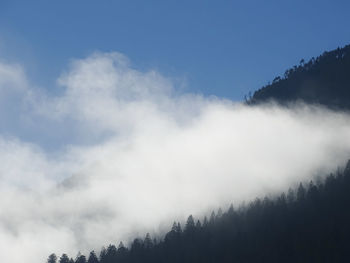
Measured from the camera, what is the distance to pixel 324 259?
13062cm

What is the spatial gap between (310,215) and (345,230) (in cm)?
1483

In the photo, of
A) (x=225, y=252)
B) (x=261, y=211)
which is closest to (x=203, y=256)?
(x=225, y=252)

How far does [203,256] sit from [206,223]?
2739 cm

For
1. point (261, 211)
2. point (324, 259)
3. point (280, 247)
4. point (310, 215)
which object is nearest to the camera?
point (324, 259)

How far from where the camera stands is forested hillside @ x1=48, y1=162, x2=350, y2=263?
138 m

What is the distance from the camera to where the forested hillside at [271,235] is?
5418 inches

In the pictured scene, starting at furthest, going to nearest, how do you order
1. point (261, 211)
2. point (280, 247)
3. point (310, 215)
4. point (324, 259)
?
point (261, 211)
point (310, 215)
point (280, 247)
point (324, 259)

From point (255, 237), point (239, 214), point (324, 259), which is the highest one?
point (239, 214)

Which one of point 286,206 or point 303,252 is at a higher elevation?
point 286,206

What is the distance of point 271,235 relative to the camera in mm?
148000

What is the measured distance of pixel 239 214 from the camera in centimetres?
17438

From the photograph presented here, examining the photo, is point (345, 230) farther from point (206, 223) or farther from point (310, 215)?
point (206, 223)

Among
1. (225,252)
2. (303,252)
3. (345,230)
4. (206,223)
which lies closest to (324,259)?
(303,252)

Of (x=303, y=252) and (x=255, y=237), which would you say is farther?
(x=255, y=237)
